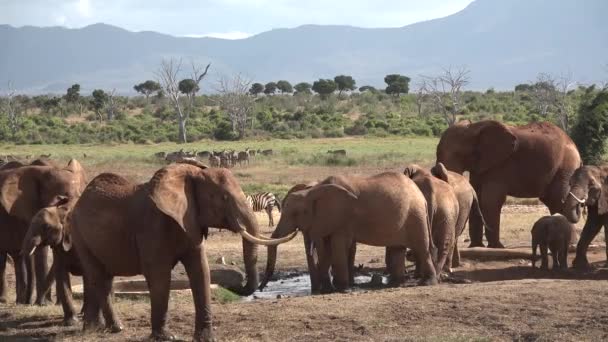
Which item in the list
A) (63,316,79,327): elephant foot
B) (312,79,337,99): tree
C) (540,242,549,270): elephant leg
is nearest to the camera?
(63,316,79,327): elephant foot

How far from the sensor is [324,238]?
44.5 ft

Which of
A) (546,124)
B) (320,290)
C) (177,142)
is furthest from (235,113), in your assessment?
(320,290)

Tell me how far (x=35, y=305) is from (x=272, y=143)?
4931cm

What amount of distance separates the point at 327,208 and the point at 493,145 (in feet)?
17.3

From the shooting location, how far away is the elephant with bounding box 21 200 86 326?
11.0 meters

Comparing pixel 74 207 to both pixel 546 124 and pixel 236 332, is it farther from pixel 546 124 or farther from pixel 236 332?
pixel 546 124

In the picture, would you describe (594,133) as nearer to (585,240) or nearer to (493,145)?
(493,145)

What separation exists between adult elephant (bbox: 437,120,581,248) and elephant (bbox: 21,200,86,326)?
25.9 ft

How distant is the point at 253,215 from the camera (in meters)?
9.69

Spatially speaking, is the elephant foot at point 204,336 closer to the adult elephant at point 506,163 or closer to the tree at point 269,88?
the adult elephant at point 506,163

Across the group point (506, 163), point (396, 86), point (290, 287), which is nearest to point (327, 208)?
point (290, 287)

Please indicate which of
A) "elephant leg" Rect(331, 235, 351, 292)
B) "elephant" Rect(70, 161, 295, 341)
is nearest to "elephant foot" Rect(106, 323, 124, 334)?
"elephant" Rect(70, 161, 295, 341)

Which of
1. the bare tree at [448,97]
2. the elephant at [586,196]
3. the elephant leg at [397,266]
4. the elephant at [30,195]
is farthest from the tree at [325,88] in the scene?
the elephant at [30,195]

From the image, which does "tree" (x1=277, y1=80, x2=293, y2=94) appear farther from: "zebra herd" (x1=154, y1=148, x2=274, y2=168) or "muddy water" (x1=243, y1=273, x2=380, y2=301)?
"muddy water" (x1=243, y1=273, x2=380, y2=301)
